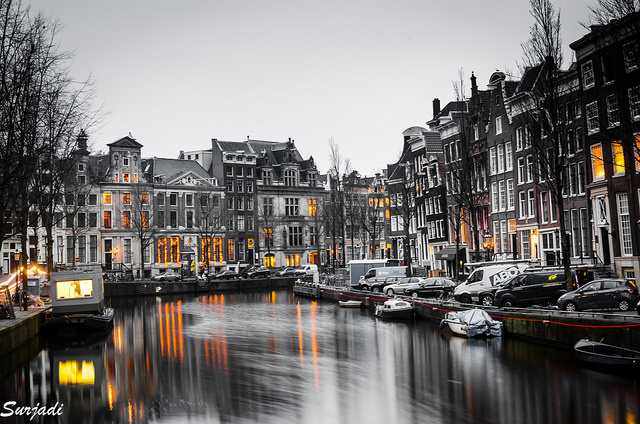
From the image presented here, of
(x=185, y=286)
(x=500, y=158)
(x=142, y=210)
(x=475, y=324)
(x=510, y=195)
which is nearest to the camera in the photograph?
(x=475, y=324)

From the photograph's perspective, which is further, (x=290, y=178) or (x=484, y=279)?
(x=290, y=178)

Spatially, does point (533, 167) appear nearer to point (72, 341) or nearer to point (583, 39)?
point (583, 39)

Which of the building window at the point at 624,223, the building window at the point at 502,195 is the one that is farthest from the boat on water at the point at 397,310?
the building window at the point at 502,195

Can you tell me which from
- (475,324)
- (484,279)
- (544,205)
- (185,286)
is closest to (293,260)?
(185,286)

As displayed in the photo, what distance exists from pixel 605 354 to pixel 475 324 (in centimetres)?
1074

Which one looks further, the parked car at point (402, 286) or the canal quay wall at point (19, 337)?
→ the parked car at point (402, 286)

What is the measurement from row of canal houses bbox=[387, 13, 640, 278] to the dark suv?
2703 mm

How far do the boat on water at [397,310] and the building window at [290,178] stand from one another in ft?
258

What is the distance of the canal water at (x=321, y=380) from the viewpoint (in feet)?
76.0

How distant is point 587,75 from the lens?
5188 cm

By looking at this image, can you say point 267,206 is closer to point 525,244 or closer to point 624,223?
point 525,244

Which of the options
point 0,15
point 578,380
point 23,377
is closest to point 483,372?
point 578,380

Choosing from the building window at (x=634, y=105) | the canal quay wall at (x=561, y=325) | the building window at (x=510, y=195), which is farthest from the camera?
the building window at (x=510, y=195)

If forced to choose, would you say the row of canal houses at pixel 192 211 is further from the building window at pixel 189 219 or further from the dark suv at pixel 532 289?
the dark suv at pixel 532 289
